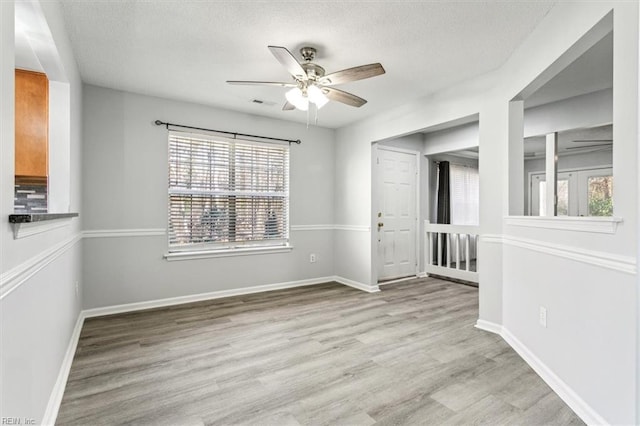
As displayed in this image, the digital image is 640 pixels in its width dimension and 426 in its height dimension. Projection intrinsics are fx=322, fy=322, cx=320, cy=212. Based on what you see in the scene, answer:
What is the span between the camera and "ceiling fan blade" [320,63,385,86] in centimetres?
223

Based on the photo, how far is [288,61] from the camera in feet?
7.30

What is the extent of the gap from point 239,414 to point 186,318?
1.84 m

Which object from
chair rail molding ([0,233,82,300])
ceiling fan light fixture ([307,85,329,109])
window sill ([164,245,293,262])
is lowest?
window sill ([164,245,293,262])

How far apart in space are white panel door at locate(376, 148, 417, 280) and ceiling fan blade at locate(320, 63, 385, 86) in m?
2.55

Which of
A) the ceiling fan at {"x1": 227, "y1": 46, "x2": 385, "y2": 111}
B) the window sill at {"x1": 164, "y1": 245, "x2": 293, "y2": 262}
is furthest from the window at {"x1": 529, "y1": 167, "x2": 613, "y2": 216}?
the ceiling fan at {"x1": 227, "y1": 46, "x2": 385, "y2": 111}

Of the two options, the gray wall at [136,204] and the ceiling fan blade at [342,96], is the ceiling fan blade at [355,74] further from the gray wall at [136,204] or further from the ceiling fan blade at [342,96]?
the gray wall at [136,204]

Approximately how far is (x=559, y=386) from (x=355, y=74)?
243cm

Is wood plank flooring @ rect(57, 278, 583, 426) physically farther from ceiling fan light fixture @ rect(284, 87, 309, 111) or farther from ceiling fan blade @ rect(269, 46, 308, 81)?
ceiling fan blade @ rect(269, 46, 308, 81)

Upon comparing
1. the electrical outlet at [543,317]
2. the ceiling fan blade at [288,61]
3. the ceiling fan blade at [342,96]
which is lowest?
the electrical outlet at [543,317]

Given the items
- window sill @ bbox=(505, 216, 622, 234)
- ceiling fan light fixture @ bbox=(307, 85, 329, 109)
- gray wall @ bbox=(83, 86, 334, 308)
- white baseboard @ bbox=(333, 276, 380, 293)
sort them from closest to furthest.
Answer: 1. window sill @ bbox=(505, 216, 622, 234)
2. ceiling fan light fixture @ bbox=(307, 85, 329, 109)
3. gray wall @ bbox=(83, 86, 334, 308)
4. white baseboard @ bbox=(333, 276, 380, 293)

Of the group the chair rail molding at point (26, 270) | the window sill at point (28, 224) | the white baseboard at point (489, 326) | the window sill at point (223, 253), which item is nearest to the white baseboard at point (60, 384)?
the chair rail molding at point (26, 270)

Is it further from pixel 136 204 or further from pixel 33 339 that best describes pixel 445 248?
pixel 33 339

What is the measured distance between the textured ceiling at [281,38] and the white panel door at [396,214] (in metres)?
1.85

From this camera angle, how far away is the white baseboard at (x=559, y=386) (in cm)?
168
